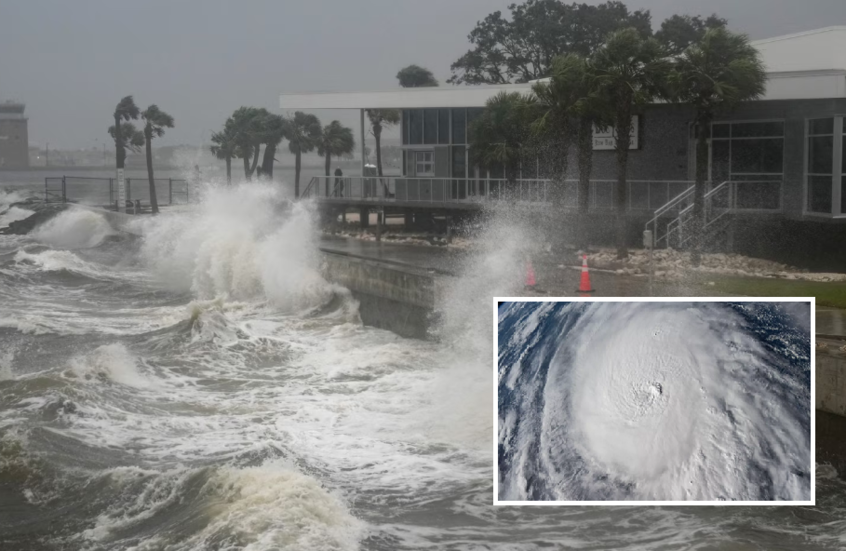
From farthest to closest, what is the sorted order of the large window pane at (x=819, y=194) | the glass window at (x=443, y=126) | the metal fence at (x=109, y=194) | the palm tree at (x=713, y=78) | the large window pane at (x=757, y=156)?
the metal fence at (x=109, y=194) → the glass window at (x=443, y=126) → the large window pane at (x=757, y=156) → the large window pane at (x=819, y=194) → the palm tree at (x=713, y=78)

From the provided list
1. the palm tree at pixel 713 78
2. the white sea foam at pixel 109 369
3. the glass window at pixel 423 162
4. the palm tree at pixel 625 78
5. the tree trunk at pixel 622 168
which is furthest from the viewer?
the glass window at pixel 423 162

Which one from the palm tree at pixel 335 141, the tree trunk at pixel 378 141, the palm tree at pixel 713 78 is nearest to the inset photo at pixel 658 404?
the palm tree at pixel 713 78

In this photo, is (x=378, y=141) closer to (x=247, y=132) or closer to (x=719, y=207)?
(x=247, y=132)

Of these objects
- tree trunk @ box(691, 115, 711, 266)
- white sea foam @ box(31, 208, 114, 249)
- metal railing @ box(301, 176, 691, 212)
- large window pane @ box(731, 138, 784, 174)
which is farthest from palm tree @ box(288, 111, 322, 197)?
tree trunk @ box(691, 115, 711, 266)

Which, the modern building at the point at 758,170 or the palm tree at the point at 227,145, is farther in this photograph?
the palm tree at the point at 227,145

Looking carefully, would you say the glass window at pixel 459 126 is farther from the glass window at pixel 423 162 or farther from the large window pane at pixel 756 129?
the large window pane at pixel 756 129

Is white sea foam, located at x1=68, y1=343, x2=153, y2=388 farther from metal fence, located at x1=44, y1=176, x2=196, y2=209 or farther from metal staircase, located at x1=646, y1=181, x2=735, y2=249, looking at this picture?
metal fence, located at x1=44, y1=176, x2=196, y2=209

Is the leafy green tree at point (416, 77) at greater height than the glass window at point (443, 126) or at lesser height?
greater
